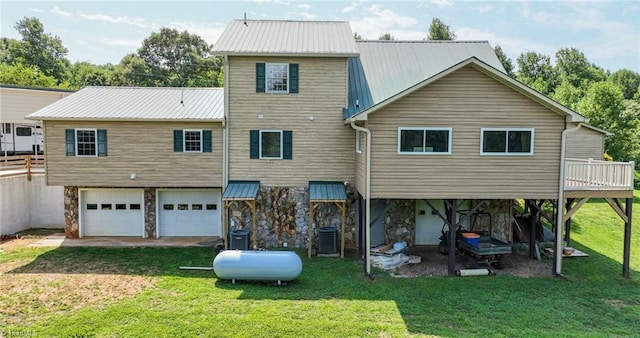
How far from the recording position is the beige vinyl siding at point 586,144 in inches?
740

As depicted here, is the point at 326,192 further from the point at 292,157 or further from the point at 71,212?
the point at 71,212

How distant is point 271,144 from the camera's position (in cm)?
1447

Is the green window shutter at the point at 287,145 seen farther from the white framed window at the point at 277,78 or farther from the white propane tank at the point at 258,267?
the white propane tank at the point at 258,267

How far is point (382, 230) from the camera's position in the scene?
1501cm

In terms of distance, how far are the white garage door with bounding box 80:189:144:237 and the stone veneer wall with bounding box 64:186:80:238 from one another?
0.78ft

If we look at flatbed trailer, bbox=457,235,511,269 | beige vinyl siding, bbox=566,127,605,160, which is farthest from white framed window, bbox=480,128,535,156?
beige vinyl siding, bbox=566,127,605,160

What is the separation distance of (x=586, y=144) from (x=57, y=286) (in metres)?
21.8

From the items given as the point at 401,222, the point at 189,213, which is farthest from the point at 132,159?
the point at 401,222

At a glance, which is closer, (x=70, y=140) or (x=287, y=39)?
(x=70, y=140)

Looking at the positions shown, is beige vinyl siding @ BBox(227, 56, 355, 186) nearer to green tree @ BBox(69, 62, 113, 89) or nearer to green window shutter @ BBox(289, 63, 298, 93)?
green window shutter @ BBox(289, 63, 298, 93)

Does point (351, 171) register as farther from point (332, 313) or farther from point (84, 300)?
point (84, 300)

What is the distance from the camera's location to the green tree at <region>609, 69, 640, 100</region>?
2517 inches

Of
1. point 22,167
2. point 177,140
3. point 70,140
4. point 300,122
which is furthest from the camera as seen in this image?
point 22,167

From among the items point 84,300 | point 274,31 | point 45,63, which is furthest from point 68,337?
point 45,63
